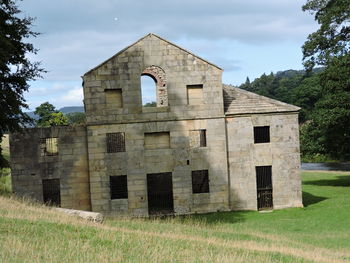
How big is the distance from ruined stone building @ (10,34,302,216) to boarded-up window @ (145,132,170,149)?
0.20ft

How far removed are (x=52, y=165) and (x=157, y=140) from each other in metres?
6.51

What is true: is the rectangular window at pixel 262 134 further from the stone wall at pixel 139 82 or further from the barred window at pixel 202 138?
the barred window at pixel 202 138

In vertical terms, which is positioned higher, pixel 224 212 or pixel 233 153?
pixel 233 153

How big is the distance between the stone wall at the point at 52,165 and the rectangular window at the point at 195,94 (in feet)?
22.9

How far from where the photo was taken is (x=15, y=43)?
973 inches

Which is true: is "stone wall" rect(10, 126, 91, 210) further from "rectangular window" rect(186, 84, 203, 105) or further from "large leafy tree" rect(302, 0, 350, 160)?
"large leafy tree" rect(302, 0, 350, 160)

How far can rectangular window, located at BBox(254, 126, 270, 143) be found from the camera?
97.7ft

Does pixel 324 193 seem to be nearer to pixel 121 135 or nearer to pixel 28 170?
pixel 121 135

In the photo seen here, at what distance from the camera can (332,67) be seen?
33.2 m

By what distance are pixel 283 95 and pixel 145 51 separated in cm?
10420

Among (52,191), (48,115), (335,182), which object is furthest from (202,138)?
(48,115)

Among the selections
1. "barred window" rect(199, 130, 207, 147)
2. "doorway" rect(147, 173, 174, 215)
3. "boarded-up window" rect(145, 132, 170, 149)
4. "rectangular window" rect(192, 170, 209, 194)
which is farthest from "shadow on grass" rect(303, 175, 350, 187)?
"boarded-up window" rect(145, 132, 170, 149)

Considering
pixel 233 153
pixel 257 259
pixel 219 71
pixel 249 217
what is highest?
pixel 219 71

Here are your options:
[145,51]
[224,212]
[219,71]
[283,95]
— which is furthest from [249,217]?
[283,95]
